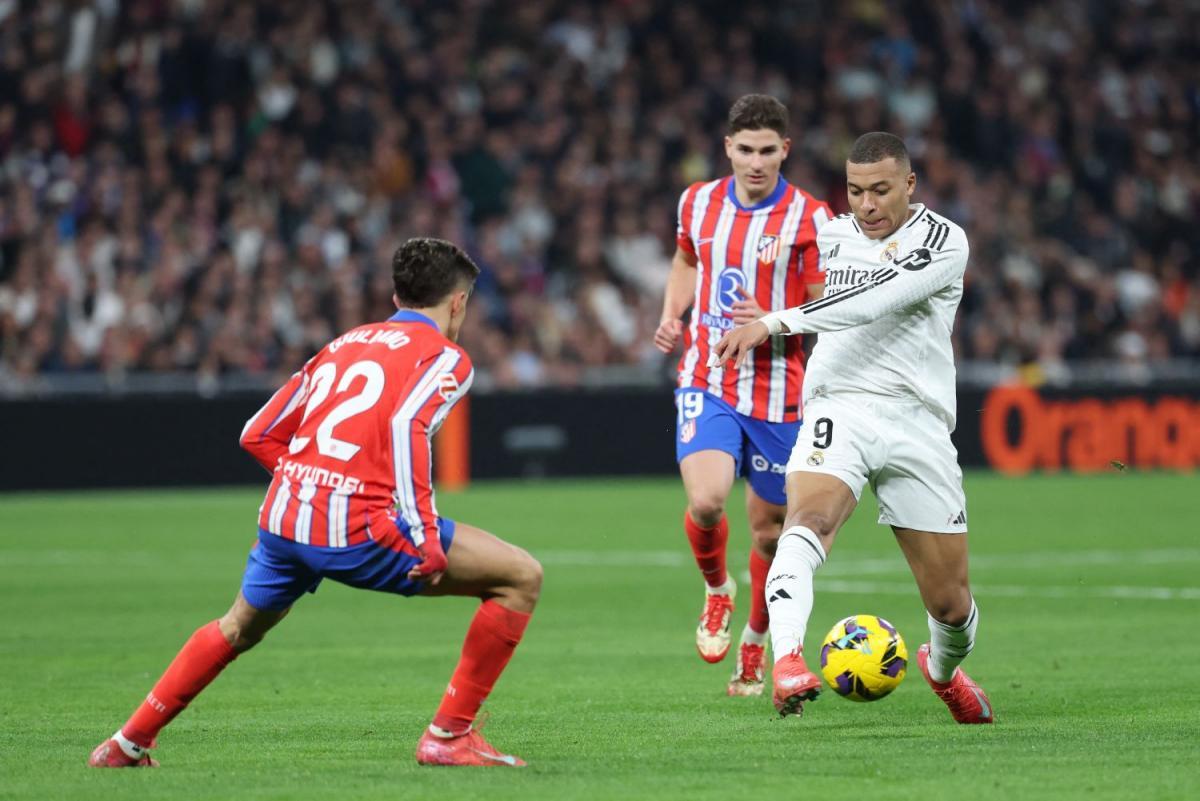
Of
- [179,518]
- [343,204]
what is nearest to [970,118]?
[343,204]

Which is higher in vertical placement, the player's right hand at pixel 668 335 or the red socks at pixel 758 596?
the player's right hand at pixel 668 335

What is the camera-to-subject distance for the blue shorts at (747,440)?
911 cm

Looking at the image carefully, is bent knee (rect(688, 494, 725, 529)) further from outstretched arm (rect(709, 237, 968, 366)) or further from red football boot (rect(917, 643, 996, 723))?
outstretched arm (rect(709, 237, 968, 366))

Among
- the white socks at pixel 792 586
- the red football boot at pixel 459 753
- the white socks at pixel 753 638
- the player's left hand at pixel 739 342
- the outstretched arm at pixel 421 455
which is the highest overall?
the player's left hand at pixel 739 342

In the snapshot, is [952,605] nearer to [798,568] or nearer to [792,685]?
[798,568]

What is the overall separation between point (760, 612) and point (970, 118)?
69.2 ft

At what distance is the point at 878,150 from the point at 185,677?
10.6 feet

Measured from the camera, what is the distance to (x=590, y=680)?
30.3 ft

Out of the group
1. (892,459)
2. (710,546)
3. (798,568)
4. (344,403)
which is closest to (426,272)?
(344,403)

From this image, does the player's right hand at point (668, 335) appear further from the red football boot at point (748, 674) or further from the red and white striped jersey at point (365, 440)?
the red and white striped jersey at point (365, 440)

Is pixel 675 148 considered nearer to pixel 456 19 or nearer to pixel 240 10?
pixel 456 19

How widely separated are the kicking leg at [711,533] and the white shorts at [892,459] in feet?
4.87

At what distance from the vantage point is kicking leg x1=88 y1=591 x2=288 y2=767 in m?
6.39

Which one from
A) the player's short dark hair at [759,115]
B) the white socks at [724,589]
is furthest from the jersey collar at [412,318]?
the white socks at [724,589]
